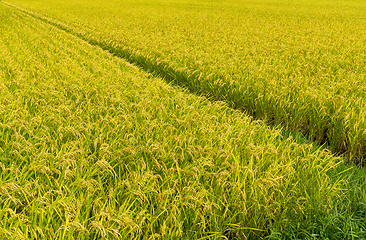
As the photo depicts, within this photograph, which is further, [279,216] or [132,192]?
[279,216]

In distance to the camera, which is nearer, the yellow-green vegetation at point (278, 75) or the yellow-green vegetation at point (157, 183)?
the yellow-green vegetation at point (157, 183)

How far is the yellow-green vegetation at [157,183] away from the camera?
187 centimetres

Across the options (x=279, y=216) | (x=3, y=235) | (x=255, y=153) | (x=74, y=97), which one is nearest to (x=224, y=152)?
(x=255, y=153)

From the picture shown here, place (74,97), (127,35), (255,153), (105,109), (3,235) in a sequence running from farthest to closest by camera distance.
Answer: (127,35)
(74,97)
(105,109)
(255,153)
(3,235)

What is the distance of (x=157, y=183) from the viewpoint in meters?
2.33

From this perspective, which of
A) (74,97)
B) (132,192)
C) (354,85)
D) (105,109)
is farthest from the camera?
(354,85)

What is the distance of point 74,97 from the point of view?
412cm

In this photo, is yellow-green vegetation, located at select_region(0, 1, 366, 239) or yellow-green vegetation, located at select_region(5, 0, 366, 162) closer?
yellow-green vegetation, located at select_region(0, 1, 366, 239)

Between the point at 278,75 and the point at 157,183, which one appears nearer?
the point at 157,183

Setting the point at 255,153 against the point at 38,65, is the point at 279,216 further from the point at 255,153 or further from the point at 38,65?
the point at 38,65

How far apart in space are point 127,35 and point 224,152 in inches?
336

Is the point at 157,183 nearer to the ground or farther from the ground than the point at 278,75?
nearer to the ground

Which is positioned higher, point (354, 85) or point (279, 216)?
point (354, 85)

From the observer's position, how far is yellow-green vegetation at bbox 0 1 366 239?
187 centimetres
